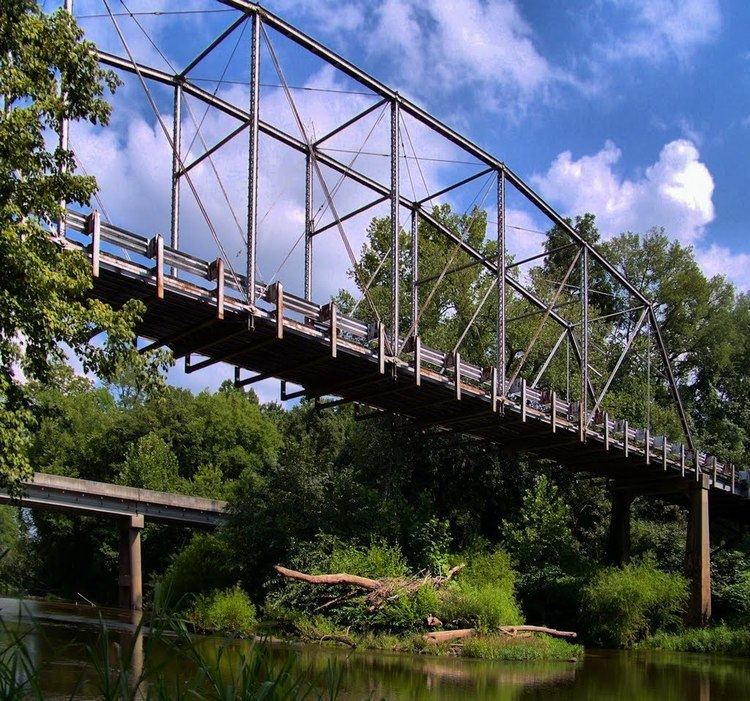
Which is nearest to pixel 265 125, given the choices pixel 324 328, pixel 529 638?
pixel 324 328

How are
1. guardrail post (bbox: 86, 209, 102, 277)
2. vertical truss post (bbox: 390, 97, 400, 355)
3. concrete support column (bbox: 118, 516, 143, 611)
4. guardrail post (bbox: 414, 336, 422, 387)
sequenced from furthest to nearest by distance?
concrete support column (bbox: 118, 516, 143, 611)
vertical truss post (bbox: 390, 97, 400, 355)
guardrail post (bbox: 414, 336, 422, 387)
guardrail post (bbox: 86, 209, 102, 277)

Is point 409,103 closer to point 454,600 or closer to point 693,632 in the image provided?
point 454,600

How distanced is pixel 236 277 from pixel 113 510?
26.6 meters

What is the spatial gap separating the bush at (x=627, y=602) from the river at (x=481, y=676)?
181 inches

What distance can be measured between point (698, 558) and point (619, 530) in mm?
3549

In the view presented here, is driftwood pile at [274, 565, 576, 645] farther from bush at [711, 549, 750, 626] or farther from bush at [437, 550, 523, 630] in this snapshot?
bush at [711, 549, 750, 626]

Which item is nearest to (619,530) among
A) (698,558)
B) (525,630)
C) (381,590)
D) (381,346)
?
(698,558)

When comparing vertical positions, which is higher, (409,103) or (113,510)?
(409,103)

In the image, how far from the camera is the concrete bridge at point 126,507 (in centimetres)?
4509

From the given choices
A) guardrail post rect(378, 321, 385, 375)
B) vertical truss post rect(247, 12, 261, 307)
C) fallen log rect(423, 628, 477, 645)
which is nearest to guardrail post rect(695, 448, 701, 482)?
fallen log rect(423, 628, 477, 645)

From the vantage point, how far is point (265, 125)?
32.0 metres

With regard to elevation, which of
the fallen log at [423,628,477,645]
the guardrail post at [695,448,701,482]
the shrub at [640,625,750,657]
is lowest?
the shrub at [640,625,750,657]

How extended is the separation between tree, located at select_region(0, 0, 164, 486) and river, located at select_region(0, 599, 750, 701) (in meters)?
3.86

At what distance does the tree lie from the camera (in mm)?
14016
